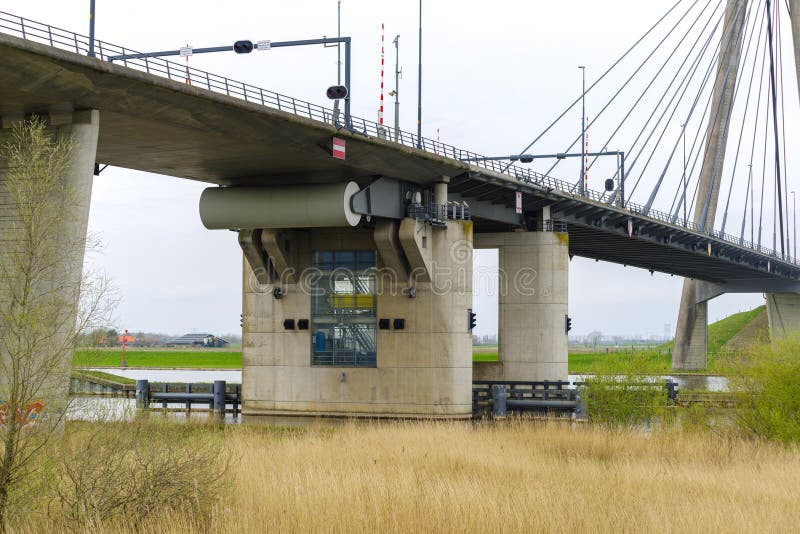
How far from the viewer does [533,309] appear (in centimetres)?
4888

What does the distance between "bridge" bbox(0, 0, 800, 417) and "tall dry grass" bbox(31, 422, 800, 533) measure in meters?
9.40

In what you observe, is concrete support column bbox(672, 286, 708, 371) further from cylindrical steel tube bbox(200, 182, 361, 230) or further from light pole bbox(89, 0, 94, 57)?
light pole bbox(89, 0, 94, 57)

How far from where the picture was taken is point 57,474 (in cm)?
1681

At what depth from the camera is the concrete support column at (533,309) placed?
159 ft

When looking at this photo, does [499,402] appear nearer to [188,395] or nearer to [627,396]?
[627,396]

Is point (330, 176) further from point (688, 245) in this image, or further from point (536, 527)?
point (688, 245)

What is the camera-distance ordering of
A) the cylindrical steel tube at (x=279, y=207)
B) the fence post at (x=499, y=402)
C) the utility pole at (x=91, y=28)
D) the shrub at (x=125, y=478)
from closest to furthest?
1. the shrub at (x=125, y=478)
2. the utility pole at (x=91, y=28)
3. the cylindrical steel tube at (x=279, y=207)
4. the fence post at (x=499, y=402)

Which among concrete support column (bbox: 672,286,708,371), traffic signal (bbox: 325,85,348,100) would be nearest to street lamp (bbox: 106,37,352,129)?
traffic signal (bbox: 325,85,348,100)

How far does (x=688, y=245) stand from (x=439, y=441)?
47238 millimetres

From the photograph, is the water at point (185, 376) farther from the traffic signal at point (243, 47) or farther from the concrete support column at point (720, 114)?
the traffic signal at point (243, 47)

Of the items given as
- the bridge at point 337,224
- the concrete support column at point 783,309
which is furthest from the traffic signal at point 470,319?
the concrete support column at point 783,309

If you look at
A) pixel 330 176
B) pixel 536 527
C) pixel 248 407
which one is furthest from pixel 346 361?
pixel 536 527

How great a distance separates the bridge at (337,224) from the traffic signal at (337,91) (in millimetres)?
751

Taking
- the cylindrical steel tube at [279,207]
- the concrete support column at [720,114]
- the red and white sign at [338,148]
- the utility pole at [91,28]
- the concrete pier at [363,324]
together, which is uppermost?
the concrete support column at [720,114]
